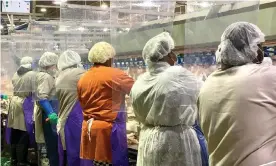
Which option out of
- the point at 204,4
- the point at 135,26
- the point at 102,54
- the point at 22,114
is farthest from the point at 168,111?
the point at 22,114

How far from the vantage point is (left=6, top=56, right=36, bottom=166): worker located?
6.83m

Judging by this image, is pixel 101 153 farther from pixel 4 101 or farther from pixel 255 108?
pixel 4 101

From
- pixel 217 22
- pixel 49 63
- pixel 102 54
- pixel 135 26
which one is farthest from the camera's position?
pixel 49 63

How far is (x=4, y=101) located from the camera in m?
9.05

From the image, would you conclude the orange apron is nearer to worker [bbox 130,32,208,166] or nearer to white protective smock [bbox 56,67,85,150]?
white protective smock [bbox 56,67,85,150]

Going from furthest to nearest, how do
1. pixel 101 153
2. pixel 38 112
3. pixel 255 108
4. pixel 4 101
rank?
1. pixel 4 101
2. pixel 38 112
3. pixel 101 153
4. pixel 255 108

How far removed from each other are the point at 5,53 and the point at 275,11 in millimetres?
6038

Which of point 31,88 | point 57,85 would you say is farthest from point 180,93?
point 31,88

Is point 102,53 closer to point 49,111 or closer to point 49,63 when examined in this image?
point 49,111

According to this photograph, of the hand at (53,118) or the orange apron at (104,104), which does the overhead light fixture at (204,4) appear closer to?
the orange apron at (104,104)

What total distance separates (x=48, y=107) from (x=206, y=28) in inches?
113

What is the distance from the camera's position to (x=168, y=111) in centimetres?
316

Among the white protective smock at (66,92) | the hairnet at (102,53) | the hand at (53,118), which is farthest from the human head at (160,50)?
the hand at (53,118)

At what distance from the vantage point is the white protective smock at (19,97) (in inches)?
266
